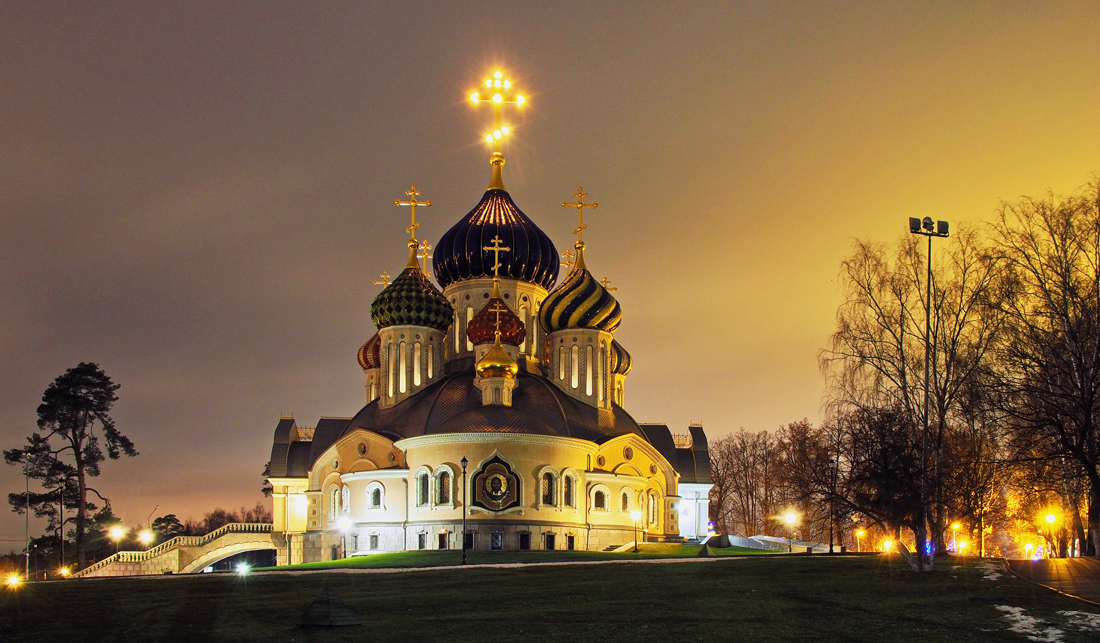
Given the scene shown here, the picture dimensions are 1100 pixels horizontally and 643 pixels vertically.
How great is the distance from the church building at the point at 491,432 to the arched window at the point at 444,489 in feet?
0.15

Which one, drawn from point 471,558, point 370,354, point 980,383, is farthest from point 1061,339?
point 370,354

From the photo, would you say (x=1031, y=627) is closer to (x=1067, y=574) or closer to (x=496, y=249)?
(x=1067, y=574)

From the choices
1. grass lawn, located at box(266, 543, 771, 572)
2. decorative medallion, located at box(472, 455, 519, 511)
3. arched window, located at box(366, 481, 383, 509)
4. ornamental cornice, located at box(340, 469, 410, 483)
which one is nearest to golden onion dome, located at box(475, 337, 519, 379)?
decorative medallion, located at box(472, 455, 519, 511)

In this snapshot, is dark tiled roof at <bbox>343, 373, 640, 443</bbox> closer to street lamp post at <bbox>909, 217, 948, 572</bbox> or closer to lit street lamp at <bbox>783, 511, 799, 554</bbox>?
lit street lamp at <bbox>783, 511, 799, 554</bbox>

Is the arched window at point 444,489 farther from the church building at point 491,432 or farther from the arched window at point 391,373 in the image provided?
the arched window at point 391,373

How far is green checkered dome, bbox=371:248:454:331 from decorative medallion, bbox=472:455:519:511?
9.96 metres

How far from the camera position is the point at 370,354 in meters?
56.1

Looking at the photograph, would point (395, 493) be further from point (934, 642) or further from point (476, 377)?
point (934, 642)

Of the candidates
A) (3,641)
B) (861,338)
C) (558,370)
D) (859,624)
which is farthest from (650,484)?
(3,641)

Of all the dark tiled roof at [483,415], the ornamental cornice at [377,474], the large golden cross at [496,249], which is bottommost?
the ornamental cornice at [377,474]

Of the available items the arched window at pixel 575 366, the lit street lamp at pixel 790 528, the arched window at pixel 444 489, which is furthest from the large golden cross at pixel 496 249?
the lit street lamp at pixel 790 528

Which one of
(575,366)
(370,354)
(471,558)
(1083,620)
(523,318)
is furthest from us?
(370,354)

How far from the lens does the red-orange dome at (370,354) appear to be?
55812mm

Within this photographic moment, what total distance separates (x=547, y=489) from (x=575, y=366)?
312 inches
